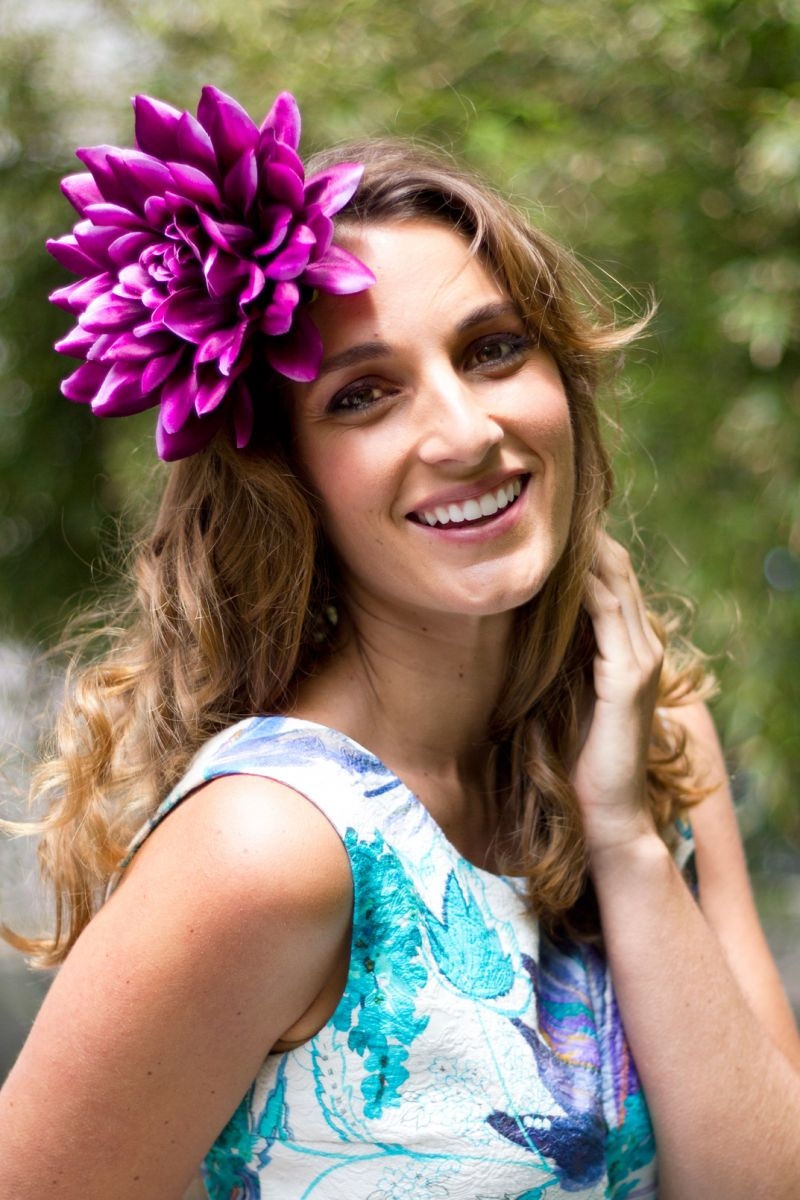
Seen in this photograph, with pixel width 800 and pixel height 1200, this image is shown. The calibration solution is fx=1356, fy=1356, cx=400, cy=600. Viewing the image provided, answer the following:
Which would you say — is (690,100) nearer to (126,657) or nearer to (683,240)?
(683,240)

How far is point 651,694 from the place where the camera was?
1.68 m

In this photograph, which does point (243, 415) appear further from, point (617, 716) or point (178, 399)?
point (617, 716)

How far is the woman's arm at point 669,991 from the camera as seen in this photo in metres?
1.49

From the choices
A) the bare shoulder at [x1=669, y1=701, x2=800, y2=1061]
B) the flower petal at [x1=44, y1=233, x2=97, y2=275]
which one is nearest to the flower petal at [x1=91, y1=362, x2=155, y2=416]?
the flower petal at [x1=44, y1=233, x2=97, y2=275]

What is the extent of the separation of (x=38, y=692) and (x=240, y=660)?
1341mm

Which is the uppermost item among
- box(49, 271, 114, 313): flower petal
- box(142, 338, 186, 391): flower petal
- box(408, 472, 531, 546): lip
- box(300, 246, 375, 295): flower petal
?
box(49, 271, 114, 313): flower petal

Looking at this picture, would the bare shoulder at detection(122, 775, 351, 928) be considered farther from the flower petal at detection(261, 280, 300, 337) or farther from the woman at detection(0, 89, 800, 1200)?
the flower petal at detection(261, 280, 300, 337)

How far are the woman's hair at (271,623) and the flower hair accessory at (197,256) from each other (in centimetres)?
12

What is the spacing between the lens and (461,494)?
1.43 meters

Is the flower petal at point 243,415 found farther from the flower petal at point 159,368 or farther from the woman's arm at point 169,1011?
the woman's arm at point 169,1011

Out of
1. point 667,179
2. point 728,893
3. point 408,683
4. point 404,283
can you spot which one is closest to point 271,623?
point 408,683

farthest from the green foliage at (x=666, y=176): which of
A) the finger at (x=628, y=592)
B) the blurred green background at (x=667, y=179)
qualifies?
the finger at (x=628, y=592)

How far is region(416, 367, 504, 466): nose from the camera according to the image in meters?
1.39

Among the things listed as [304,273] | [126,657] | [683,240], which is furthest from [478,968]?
[683,240]
